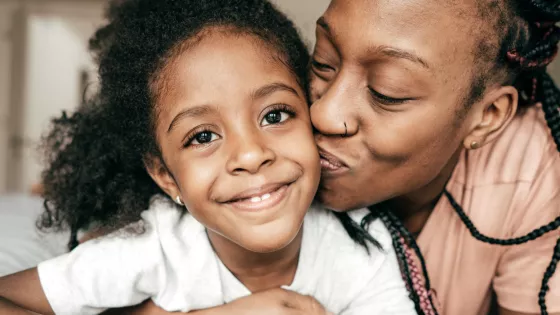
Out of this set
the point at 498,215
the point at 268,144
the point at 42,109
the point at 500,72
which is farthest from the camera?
the point at 42,109

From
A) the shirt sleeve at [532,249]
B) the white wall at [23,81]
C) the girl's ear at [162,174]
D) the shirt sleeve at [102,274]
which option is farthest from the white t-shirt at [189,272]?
the white wall at [23,81]

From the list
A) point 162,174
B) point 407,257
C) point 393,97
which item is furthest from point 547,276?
point 162,174

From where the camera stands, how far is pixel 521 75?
1.26 m

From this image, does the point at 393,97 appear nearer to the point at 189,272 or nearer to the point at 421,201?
the point at 421,201

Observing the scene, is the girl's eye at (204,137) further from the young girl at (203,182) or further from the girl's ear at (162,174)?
the girl's ear at (162,174)

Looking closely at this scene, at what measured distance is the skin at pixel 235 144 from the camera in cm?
100

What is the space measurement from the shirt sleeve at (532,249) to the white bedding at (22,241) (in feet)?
3.98

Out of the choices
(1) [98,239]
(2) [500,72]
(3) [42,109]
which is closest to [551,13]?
(2) [500,72]

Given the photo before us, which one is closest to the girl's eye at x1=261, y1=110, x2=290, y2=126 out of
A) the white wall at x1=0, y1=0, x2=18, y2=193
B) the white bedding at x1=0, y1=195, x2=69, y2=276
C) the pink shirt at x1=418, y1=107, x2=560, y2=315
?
the pink shirt at x1=418, y1=107, x2=560, y2=315

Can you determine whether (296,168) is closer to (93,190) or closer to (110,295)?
(110,295)

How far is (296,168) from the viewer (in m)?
1.04

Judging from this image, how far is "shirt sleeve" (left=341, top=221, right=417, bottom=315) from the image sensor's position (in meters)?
1.20

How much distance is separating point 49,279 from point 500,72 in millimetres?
1025

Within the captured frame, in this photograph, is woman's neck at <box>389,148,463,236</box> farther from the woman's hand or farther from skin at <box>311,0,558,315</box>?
the woman's hand
